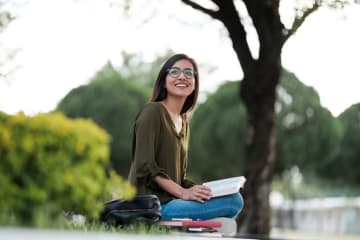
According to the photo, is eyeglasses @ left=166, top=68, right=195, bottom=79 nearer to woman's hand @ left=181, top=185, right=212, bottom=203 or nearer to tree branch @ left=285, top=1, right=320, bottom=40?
woman's hand @ left=181, top=185, right=212, bottom=203

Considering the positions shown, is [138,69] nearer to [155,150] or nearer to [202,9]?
[202,9]

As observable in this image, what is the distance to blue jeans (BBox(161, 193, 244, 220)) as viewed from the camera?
4.49 metres

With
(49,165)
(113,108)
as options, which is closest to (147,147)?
(49,165)

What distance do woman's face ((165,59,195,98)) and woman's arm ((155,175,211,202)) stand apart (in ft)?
2.37

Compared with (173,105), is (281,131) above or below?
above

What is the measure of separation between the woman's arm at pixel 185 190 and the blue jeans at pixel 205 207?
3 cm

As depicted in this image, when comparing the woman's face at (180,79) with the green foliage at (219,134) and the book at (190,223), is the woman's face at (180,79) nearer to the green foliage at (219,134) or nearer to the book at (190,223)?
the book at (190,223)

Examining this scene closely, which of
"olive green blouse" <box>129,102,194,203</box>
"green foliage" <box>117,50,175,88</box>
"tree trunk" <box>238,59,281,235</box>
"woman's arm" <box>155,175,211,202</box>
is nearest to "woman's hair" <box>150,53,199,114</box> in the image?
"olive green blouse" <box>129,102,194,203</box>

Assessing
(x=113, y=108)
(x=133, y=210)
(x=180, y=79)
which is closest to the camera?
(x=133, y=210)

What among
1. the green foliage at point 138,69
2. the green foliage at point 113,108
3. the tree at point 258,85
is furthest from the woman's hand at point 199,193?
the green foliage at point 138,69

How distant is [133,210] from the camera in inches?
165

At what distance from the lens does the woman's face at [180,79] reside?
4.96 meters

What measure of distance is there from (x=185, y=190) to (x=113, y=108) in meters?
17.5

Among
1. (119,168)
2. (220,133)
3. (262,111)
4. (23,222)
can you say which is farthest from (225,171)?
(23,222)
